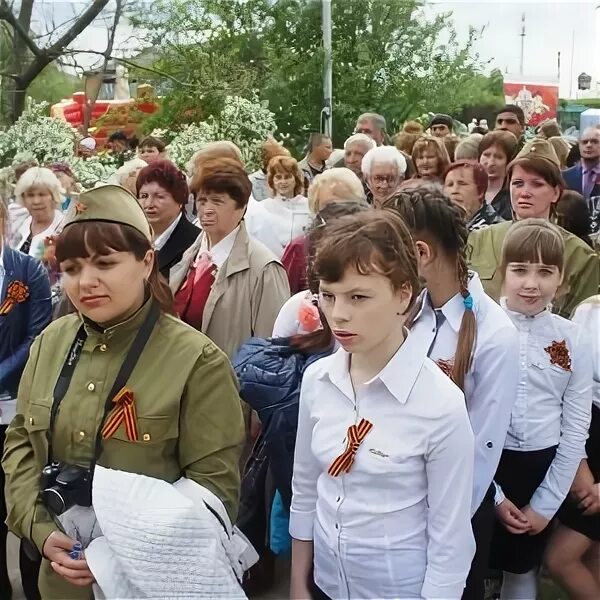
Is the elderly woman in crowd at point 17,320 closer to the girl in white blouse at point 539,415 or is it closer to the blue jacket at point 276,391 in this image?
the blue jacket at point 276,391

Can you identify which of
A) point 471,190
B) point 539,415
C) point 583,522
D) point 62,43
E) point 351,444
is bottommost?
point 583,522

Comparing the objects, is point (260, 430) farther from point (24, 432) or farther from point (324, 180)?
point (324, 180)

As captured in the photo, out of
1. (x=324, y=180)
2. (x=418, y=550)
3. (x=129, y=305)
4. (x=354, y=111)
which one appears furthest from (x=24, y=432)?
(x=354, y=111)

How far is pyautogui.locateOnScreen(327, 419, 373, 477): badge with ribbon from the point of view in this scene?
1.63m

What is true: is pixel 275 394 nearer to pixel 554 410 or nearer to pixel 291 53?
pixel 554 410

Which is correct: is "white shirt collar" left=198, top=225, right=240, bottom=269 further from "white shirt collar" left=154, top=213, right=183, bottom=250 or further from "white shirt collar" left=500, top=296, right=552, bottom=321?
"white shirt collar" left=500, top=296, right=552, bottom=321

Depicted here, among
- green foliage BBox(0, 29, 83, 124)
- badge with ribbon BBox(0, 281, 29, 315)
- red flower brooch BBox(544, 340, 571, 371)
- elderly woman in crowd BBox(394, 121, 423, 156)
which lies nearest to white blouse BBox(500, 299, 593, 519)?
red flower brooch BBox(544, 340, 571, 371)

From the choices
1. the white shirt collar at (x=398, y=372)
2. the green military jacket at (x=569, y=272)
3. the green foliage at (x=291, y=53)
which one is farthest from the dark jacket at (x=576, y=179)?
the white shirt collar at (x=398, y=372)

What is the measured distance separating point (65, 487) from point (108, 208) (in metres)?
0.63

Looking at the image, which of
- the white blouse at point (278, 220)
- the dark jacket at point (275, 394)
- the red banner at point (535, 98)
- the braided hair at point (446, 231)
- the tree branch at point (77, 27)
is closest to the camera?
the braided hair at point (446, 231)

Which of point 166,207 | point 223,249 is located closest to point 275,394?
point 223,249

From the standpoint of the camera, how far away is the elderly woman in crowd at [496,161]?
4230mm

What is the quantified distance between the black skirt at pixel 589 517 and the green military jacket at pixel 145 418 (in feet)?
4.12

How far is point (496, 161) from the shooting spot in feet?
14.3
